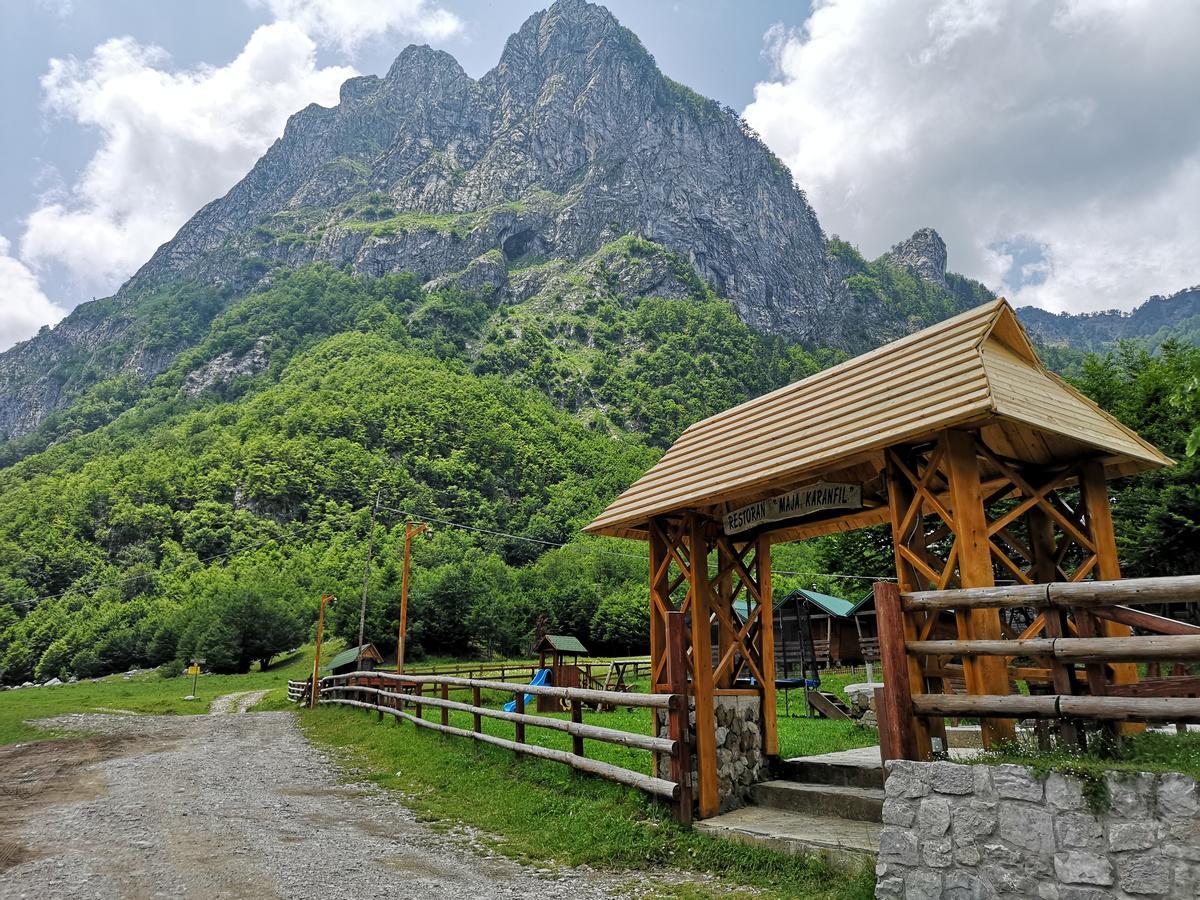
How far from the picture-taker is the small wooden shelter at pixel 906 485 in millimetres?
5555

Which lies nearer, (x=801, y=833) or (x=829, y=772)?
(x=801, y=833)

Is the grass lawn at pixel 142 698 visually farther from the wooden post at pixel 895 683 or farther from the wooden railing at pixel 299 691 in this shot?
the wooden post at pixel 895 683

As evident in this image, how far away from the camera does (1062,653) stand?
13.5 ft

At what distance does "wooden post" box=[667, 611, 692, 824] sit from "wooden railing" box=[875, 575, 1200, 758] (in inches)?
103

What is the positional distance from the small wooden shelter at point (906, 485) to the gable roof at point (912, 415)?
0.07ft

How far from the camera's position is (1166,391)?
24.7 m

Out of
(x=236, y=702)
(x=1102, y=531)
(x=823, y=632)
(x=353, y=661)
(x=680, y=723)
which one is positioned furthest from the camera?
(x=353, y=661)

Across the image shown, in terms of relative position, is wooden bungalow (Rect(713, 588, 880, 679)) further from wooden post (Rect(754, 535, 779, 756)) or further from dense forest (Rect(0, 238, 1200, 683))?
wooden post (Rect(754, 535, 779, 756))

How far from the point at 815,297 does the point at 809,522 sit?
563 feet

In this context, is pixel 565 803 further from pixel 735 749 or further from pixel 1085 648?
pixel 1085 648

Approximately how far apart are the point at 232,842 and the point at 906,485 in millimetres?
7138

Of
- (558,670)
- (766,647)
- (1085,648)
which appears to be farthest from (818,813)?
(558,670)

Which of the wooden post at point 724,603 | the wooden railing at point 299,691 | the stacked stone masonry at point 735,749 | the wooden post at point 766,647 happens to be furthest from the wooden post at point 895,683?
the wooden railing at point 299,691

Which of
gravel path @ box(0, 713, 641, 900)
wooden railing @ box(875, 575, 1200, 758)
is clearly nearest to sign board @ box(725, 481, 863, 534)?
wooden railing @ box(875, 575, 1200, 758)
